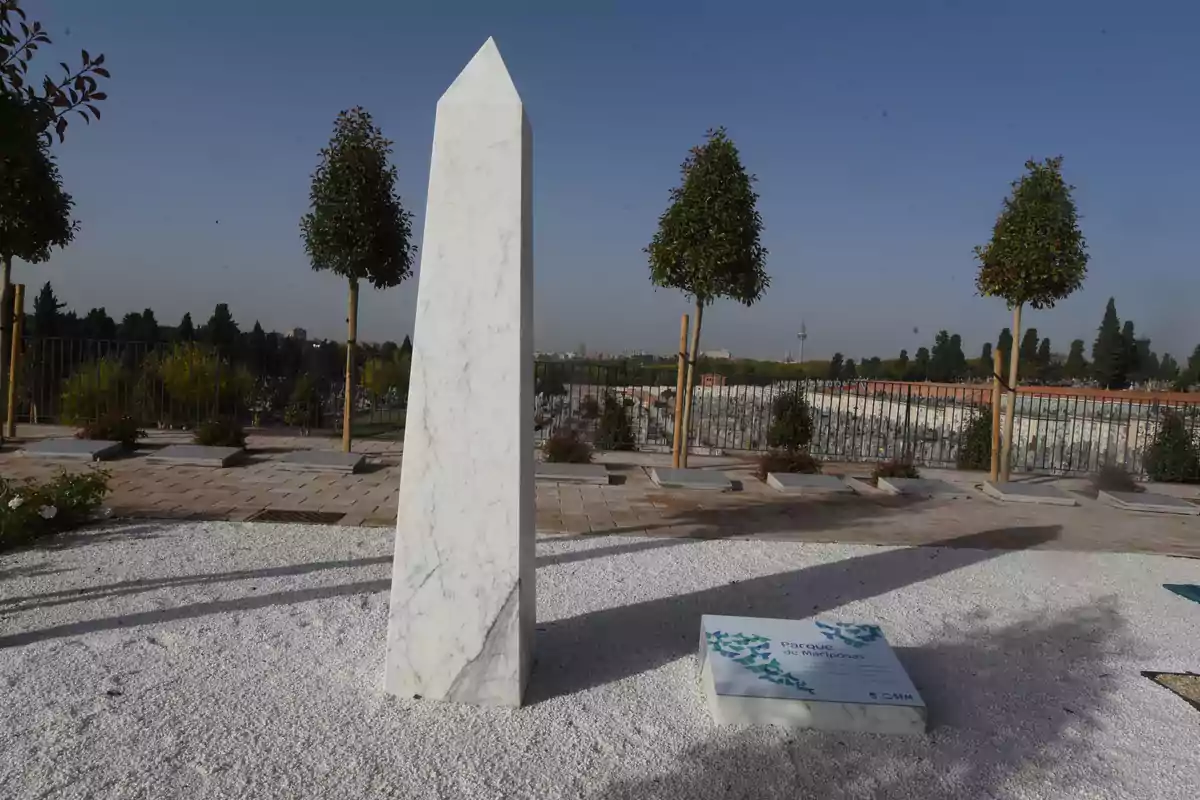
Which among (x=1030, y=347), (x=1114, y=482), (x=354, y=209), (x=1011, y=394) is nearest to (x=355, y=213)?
(x=354, y=209)

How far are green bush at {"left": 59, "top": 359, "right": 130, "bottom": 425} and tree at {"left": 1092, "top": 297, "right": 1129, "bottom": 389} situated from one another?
27701 millimetres

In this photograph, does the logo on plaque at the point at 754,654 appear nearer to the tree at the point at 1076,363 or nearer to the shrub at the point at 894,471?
the shrub at the point at 894,471

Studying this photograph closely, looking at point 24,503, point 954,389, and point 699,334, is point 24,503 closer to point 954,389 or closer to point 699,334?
point 699,334

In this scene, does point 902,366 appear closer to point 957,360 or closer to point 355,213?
point 957,360

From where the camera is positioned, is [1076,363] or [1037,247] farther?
[1076,363]

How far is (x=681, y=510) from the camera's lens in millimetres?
7965

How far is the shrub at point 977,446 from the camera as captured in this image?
12.1 metres

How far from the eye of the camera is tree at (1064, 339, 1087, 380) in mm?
34188

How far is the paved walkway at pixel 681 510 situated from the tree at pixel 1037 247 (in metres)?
2.08

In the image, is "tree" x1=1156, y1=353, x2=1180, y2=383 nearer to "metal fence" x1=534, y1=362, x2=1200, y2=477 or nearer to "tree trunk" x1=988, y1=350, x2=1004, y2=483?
"metal fence" x1=534, y1=362, x2=1200, y2=477

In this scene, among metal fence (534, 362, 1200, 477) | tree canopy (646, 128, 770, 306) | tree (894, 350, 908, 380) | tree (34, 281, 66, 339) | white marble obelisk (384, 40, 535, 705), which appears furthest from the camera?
tree (894, 350, 908, 380)

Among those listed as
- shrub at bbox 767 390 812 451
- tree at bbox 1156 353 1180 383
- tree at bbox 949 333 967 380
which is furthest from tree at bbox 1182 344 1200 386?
shrub at bbox 767 390 812 451

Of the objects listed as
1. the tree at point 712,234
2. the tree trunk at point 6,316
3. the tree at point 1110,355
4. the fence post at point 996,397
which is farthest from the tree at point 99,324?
the tree at point 1110,355

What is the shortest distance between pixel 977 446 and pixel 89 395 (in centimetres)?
1326
